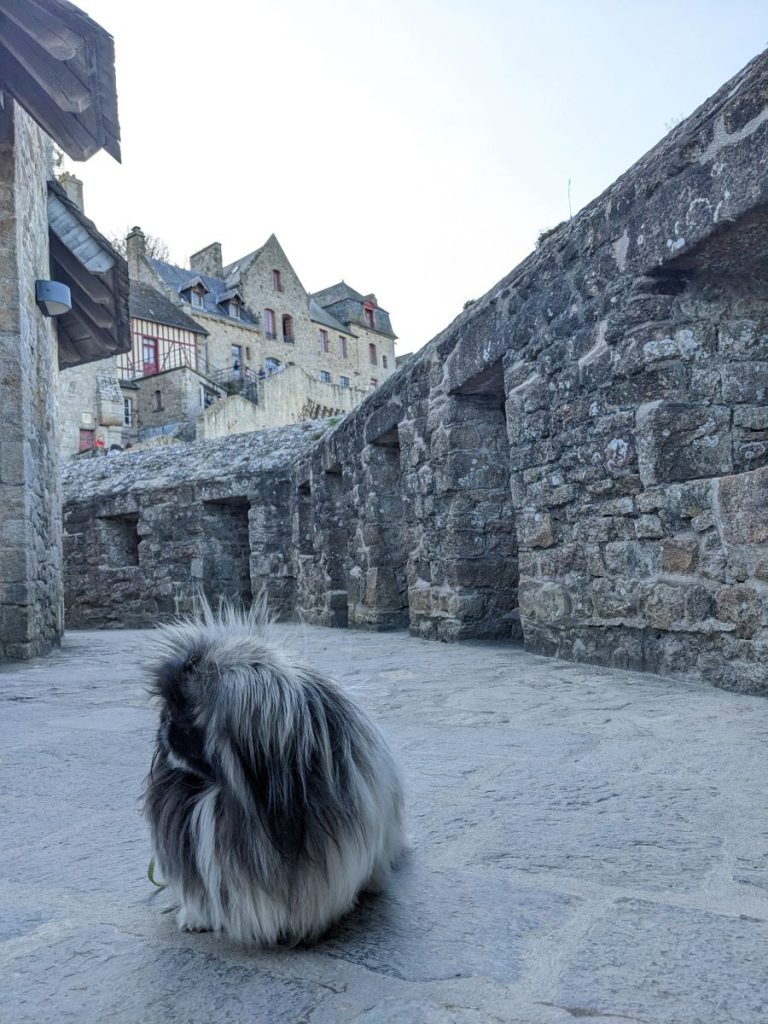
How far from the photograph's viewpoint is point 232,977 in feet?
4.00

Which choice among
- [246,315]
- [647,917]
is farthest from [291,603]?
[246,315]

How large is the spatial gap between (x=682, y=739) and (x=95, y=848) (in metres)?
1.69

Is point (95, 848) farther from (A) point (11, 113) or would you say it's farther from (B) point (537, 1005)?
(A) point (11, 113)

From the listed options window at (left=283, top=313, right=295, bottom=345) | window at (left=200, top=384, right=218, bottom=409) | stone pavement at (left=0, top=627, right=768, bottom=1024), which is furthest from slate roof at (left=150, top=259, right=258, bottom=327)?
stone pavement at (left=0, top=627, right=768, bottom=1024)

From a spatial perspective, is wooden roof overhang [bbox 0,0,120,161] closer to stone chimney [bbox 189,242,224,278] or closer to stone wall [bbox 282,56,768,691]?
stone wall [bbox 282,56,768,691]

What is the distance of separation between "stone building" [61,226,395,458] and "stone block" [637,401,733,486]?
21.9m

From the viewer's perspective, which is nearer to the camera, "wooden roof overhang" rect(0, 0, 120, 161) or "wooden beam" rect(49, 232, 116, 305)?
"wooden roof overhang" rect(0, 0, 120, 161)

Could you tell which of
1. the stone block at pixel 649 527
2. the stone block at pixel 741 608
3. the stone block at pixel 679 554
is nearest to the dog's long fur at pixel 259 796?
the stone block at pixel 741 608

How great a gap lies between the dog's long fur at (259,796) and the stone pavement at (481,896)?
8cm

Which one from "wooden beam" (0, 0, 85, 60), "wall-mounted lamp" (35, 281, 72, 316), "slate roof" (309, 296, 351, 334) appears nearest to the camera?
"wooden beam" (0, 0, 85, 60)

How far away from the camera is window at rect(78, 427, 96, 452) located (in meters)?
26.6

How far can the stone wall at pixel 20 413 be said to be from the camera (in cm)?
579

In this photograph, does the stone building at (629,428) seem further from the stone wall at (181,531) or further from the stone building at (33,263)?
the stone wall at (181,531)

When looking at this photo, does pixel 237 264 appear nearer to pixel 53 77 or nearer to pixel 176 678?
pixel 53 77
